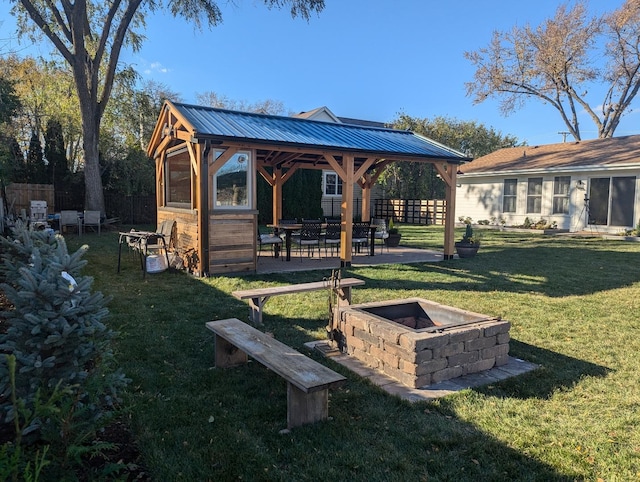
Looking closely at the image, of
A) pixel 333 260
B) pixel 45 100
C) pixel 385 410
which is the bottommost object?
pixel 385 410

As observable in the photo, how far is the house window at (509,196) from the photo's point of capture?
1999 centimetres

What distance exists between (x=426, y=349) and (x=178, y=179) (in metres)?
8.45

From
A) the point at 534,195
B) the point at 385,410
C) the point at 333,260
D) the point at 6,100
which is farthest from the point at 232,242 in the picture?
the point at 534,195

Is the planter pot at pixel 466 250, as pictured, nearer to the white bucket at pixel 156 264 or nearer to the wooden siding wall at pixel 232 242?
the wooden siding wall at pixel 232 242

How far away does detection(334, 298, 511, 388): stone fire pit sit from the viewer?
12.1 feet

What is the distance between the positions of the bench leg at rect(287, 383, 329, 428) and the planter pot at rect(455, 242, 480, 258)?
29.0 feet

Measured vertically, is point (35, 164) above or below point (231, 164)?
above

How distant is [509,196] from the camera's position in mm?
20219

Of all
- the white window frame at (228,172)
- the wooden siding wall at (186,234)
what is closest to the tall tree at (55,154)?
the wooden siding wall at (186,234)

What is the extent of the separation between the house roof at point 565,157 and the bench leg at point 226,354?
16.3 meters

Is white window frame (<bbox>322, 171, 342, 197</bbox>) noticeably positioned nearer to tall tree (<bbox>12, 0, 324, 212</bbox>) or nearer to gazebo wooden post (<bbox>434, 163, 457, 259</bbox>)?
tall tree (<bbox>12, 0, 324, 212</bbox>)

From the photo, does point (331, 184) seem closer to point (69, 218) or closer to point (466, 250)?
point (69, 218)

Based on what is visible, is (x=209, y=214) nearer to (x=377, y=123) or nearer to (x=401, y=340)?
(x=401, y=340)

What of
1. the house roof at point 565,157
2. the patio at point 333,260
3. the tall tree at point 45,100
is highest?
the tall tree at point 45,100
